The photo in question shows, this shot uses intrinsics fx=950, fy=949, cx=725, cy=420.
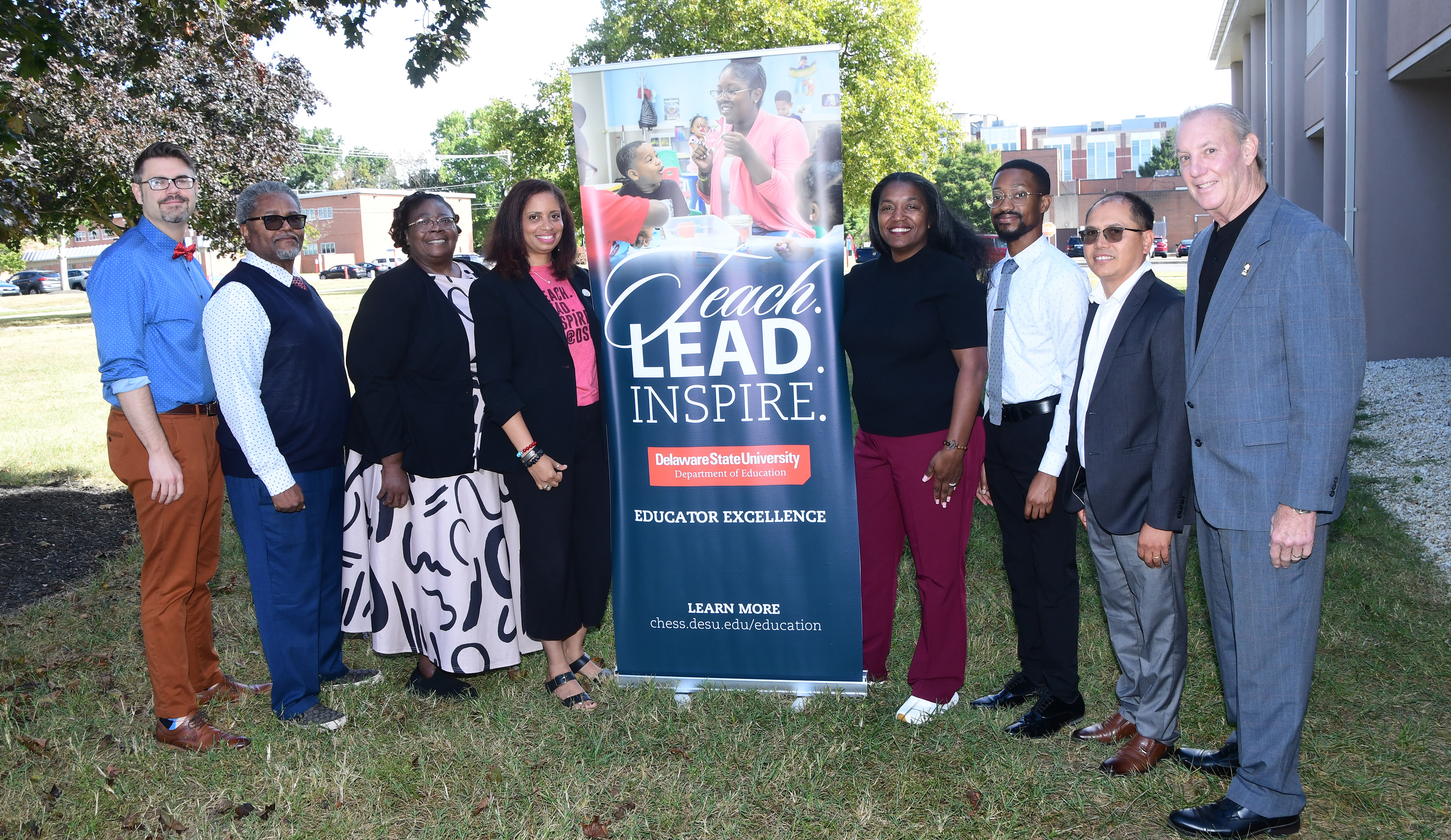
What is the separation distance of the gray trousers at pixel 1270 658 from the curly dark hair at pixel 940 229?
144 cm

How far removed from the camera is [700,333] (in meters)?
4.00

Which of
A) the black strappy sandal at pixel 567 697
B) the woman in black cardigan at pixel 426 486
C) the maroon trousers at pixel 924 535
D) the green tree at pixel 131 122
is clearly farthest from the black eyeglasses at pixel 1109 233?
the green tree at pixel 131 122

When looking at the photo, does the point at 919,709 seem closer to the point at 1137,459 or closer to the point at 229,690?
the point at 1137,459

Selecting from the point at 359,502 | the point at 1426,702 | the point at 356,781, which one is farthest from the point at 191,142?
the point at 1426,702

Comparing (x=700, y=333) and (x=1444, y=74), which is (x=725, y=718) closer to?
(x=700, y=333)

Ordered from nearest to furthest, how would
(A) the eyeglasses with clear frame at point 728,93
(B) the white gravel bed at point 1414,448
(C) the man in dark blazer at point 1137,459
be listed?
(C) the man in dark blazer at point 1137,459, (A) the eyeglasses with clear frame at point 728,93, (B) the white gravel bed at point 1414,448

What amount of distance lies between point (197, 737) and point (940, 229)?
12.0 feet

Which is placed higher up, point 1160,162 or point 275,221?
point 1160,162

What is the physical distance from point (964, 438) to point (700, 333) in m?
1.16

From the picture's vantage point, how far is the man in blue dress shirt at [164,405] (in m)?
3.62

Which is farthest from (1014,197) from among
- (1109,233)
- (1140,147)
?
(1140,147)

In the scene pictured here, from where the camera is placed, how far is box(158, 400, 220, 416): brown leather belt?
3787mm

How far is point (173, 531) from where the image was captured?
3805 mm

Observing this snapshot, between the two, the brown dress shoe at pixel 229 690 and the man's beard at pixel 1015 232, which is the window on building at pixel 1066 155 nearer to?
the man's beard at pixel 1015 232
